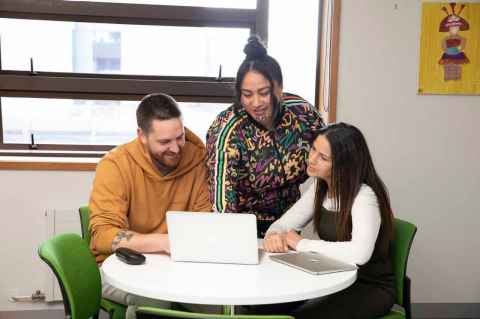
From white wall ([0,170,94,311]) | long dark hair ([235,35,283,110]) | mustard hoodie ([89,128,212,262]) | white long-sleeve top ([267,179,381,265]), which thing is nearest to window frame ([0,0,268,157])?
white wall ([0,170,94,311])

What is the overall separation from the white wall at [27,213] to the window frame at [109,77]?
0.21 meters

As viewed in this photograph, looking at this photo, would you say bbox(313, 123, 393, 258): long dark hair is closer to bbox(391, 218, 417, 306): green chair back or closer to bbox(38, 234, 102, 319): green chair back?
bbox(391, 218, 417, 306): green chair back

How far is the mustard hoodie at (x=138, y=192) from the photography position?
2041mm

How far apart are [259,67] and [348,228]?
2.33ft

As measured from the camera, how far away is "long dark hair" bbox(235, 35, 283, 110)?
215cm

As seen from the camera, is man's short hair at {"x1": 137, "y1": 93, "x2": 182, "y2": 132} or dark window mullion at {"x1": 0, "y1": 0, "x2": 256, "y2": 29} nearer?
man's short hair at {"x1": 137, "y1": 93, "x2": 182, "y2": 132}

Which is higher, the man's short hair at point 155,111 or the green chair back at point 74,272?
the man's short hair at point 155,111

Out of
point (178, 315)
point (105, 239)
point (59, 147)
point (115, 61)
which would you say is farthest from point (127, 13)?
point (178, 315)

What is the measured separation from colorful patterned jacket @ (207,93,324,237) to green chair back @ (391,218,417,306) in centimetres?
46

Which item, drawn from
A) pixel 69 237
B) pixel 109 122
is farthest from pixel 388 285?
pixel 109 122

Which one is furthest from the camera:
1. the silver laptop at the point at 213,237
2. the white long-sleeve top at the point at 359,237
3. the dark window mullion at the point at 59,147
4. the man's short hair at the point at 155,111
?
the dark window mullion at the point at 59,147

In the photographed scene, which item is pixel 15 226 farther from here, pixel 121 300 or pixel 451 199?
pixel 451 199

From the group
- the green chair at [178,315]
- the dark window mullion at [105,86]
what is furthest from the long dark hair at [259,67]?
the green chair at [178,315]

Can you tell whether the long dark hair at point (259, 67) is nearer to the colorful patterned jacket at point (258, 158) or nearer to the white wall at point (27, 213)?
the colorful patterned jacket at point (258, 158)
